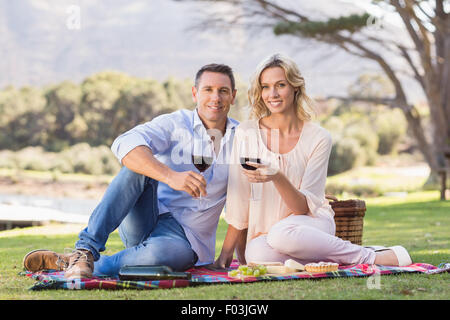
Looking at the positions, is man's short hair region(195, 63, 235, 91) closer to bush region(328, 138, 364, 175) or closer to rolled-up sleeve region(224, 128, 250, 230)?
rolled-up sleeve region(224, 128, 250, 230)

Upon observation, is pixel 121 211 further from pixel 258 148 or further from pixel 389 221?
pixel 389 221

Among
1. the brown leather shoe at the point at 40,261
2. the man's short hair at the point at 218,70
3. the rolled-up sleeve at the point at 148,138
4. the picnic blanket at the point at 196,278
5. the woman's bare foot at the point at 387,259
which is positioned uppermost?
the man's short hair at the point at 218,70

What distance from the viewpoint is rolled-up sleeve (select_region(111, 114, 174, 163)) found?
10.2ft

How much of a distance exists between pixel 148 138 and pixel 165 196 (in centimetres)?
37

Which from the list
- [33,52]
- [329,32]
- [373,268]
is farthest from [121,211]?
[33,52]

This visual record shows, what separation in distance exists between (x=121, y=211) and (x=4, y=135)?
33.6m

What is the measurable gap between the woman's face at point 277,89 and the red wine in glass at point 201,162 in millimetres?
587

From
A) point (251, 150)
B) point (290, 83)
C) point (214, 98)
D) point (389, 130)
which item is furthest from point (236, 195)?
point (389, 130)

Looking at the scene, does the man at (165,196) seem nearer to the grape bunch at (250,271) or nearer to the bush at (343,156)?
the grape bunch at (250,271)

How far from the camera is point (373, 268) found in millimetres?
3277

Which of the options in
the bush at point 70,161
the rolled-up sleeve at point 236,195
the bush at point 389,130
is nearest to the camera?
the rolled-up sleeve at point 236,195

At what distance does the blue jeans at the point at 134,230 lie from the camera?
3045mm

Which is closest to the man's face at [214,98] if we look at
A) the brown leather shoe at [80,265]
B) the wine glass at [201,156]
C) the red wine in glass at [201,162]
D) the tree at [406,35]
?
the wine glass at [201,156]

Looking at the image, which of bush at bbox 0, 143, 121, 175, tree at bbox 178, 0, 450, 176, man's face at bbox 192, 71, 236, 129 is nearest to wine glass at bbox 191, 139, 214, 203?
man's face at bbox 192, 71, 236, 129
